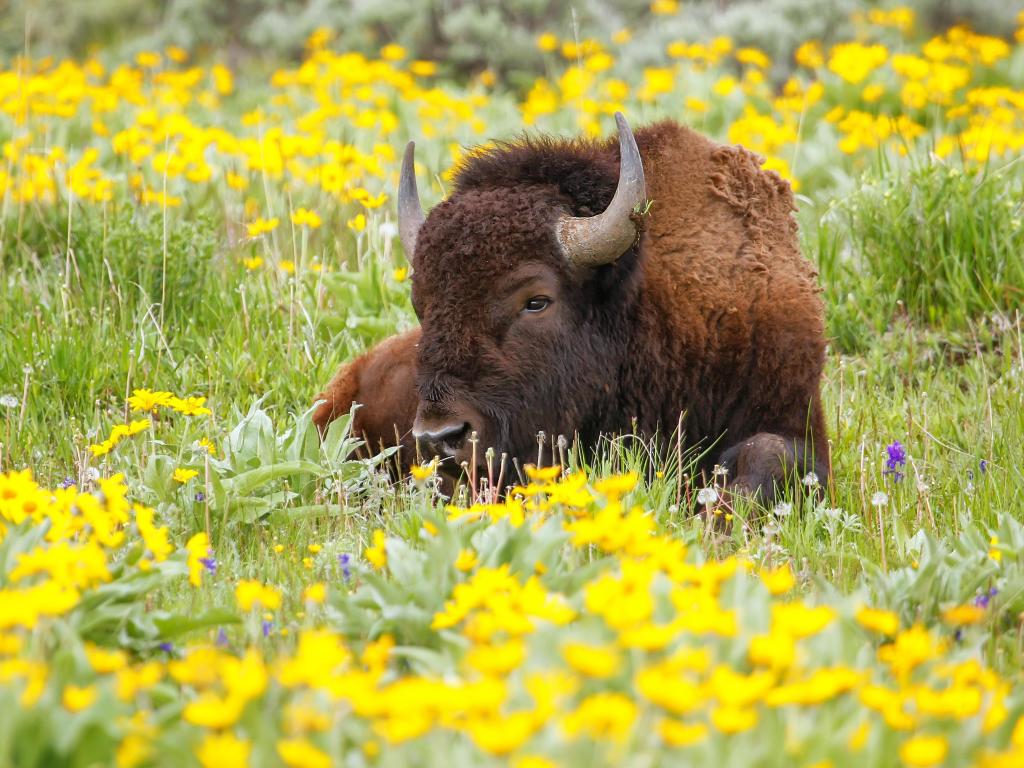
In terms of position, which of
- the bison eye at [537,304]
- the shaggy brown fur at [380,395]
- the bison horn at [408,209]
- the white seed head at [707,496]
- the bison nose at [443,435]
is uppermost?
the bison horn at [408,209]

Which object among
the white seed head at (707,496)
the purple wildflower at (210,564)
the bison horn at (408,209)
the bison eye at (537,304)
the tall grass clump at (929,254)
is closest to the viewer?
the purple wildflower at (210,564)

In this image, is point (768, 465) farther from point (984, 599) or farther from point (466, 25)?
point (466, 25)

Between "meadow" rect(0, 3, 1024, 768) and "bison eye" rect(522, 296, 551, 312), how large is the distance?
62cm

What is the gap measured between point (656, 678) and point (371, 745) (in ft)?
1.56

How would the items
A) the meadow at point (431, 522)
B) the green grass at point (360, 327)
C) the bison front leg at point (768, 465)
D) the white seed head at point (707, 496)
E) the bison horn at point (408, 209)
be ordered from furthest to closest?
the bison horn at point (408, 209), the green grass at point (360, 327), the bison front leg at point (768, 465), the white seed head at point (707, 496), the meadow at point (431, 522)

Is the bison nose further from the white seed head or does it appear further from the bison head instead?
the white seed head

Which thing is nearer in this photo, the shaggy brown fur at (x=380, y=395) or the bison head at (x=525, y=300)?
the bison head at (x=525, y=300)

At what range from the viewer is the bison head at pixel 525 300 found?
4984mm

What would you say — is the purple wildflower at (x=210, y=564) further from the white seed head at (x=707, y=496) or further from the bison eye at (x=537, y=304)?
the bison eye at (x=537, y=304)

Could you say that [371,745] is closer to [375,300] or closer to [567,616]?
[567,616]

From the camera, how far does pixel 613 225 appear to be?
4984mm

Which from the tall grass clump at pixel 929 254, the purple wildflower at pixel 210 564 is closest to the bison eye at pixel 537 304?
the purple wildflower at pixel 210 564

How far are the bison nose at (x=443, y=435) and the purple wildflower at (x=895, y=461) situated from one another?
148cm

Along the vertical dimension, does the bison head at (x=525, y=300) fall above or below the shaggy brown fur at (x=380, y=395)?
above
